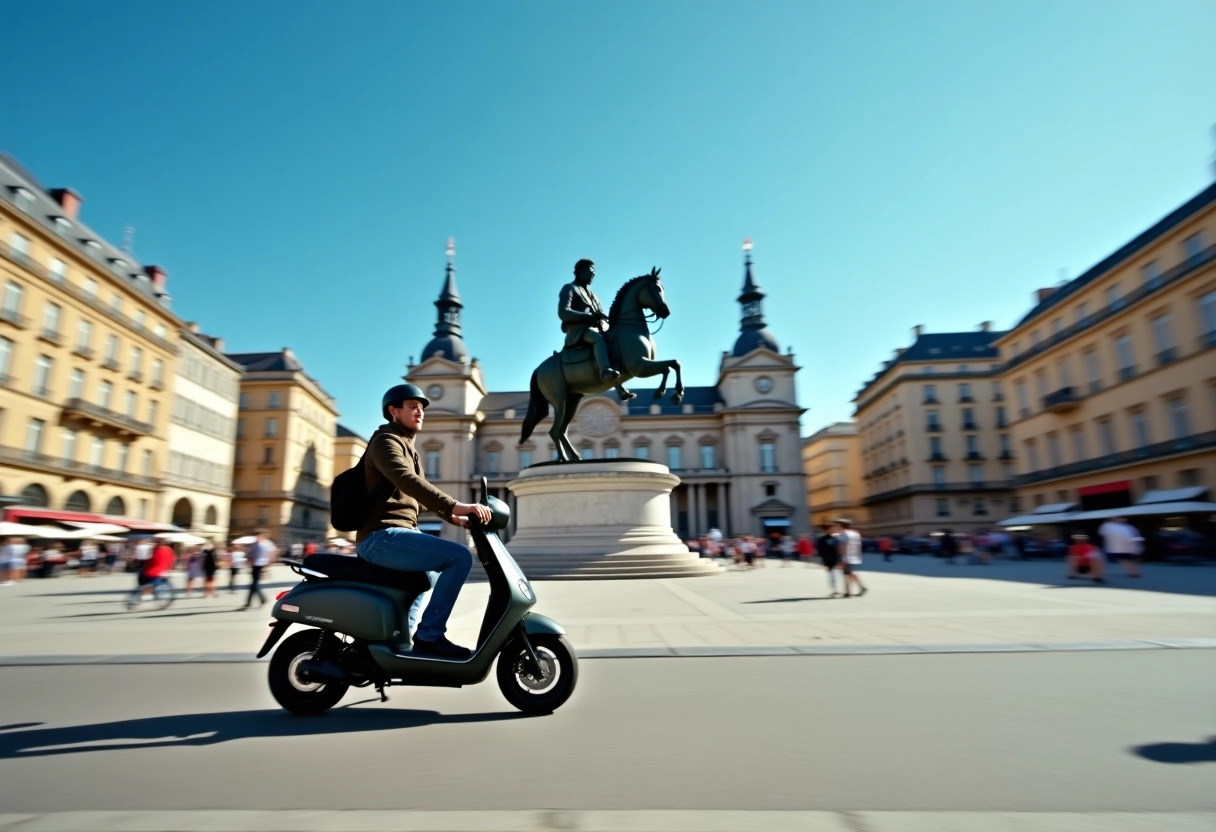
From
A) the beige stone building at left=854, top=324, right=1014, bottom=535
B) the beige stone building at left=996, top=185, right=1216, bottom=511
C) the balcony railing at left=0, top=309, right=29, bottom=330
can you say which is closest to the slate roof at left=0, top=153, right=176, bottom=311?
the balcony railing at left=0, top=309, right=29, bottom=330

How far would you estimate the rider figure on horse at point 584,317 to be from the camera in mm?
14938

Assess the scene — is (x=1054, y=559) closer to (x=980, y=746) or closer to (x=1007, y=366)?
(x=1007, y=366)

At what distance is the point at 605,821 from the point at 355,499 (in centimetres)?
243

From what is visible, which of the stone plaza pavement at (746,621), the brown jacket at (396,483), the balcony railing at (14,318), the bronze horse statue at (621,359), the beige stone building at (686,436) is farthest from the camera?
the beige stone building at (686,436)

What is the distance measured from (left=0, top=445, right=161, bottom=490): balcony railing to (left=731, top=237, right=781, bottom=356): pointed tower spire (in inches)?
2010

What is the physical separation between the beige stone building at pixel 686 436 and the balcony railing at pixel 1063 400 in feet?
82.5

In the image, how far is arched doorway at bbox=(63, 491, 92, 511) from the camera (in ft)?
107

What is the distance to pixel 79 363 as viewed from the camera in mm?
33438

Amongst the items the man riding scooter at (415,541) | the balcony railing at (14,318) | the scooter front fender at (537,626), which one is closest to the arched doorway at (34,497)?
the balcony railing at (14,318)

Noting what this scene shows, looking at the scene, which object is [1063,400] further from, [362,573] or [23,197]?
[23,197]

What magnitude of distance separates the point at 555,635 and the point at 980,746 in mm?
2271

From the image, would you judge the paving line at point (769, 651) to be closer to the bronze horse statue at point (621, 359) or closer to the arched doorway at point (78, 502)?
the bronze horse statue at point (621, 359)

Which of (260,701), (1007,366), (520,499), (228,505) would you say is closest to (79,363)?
(228,505)

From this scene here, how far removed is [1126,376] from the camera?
33.5 m
